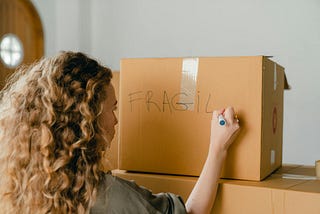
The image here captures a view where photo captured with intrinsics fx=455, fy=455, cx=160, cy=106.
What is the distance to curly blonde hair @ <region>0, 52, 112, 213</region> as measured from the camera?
951mm

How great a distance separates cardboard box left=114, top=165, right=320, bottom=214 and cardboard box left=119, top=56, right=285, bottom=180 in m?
0.05

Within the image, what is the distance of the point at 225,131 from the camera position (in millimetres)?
1102

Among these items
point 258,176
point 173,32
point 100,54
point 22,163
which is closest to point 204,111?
point 258,176

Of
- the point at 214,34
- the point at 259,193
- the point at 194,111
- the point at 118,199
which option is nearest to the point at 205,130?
the point at 194,111

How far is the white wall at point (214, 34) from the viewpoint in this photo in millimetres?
2578

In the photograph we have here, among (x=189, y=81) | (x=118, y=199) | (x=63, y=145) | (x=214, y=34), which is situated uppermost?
(x=214, y=34)

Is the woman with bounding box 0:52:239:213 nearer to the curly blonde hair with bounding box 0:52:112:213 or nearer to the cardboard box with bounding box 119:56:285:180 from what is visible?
the curly blonde hair with bounding box 0:52:112:213

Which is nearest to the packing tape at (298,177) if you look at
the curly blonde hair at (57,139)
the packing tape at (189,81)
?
the packing tape at (189,81)

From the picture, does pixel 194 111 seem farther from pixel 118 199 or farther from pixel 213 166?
pixel 118 199

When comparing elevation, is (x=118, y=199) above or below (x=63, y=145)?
below

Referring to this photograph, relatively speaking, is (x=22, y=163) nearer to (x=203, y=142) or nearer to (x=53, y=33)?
(x=203, y=142)

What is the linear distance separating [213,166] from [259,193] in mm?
124

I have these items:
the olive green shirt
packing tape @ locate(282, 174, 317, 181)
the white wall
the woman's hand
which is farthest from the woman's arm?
the white wall

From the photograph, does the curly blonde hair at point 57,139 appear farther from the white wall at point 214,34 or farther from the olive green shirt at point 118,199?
the white wall at point 214,34
